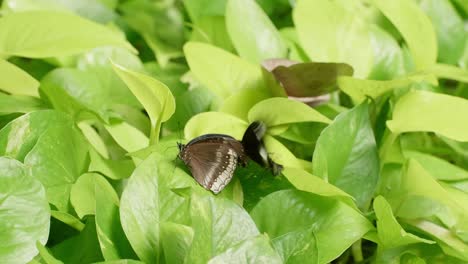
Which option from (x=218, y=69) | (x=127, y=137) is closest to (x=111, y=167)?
(x=127, y=137)

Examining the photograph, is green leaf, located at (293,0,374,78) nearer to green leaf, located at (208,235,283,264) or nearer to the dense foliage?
the dense foliage

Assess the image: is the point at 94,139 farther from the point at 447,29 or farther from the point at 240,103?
the point at 447,29

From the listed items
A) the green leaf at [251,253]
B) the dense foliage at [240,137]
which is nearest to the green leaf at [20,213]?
the dense foliage at [240,137]

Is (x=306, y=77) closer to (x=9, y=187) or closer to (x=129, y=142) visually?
(x=129, y=142)

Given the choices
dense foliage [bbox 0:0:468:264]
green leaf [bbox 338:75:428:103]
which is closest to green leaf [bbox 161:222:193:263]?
dense foliage [bbox 0:0:468:264]

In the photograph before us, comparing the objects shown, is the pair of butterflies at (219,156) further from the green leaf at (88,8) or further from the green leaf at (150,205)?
the green leaf at (88,8)
